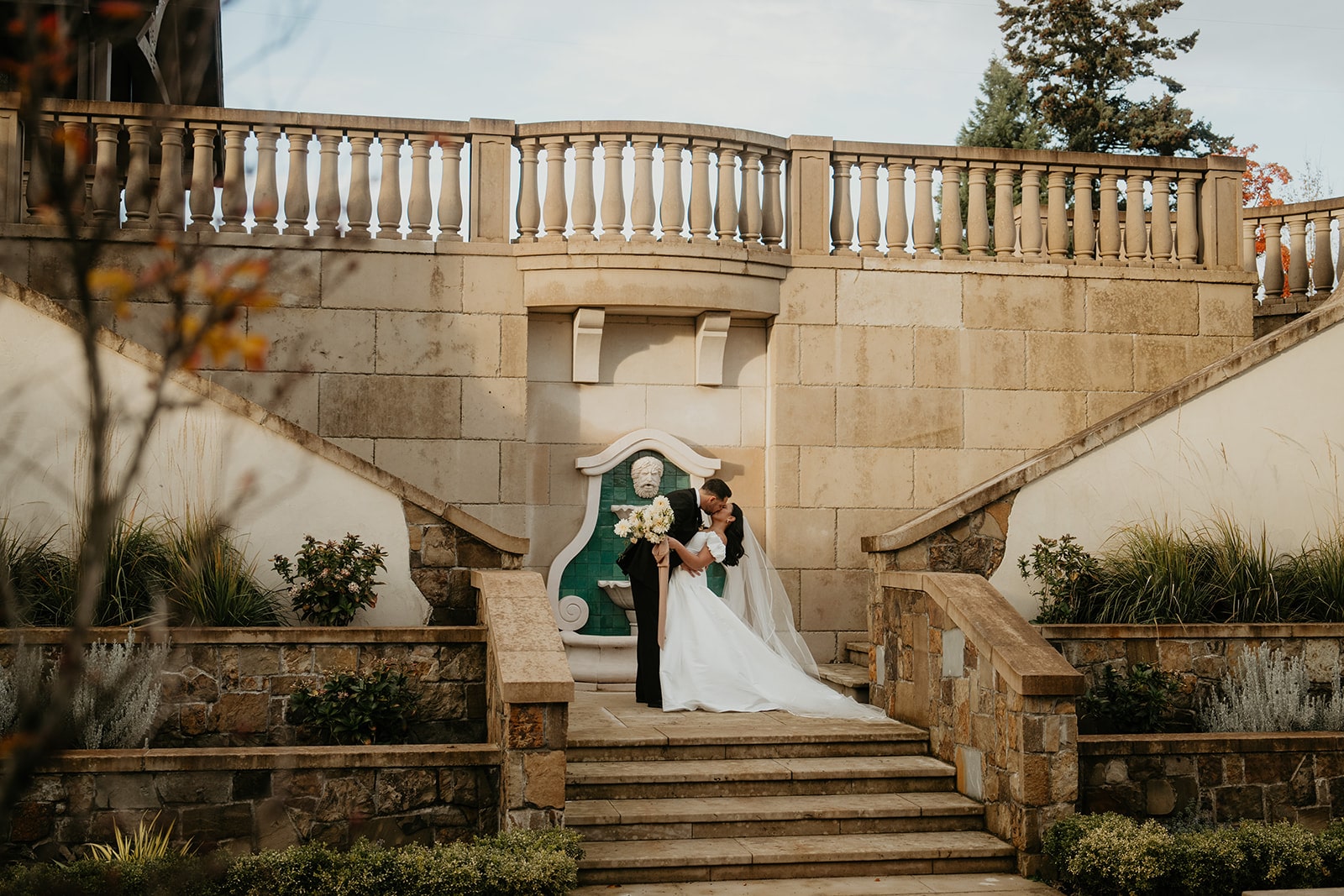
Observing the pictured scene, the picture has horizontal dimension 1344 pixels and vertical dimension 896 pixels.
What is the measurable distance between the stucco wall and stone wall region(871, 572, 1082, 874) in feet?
3.70

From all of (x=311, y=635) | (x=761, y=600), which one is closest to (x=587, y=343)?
(x=761, y=600)

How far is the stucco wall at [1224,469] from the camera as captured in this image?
9.07m

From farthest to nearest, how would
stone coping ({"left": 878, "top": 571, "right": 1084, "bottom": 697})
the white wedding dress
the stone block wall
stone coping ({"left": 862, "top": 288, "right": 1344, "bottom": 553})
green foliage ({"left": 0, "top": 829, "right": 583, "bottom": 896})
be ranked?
stone coping ({"left": 862, "top": 288, "right": 1344, "bottom": 553}) < the white wedding dress < stone coping ({"left": 878, "top": 571, "right": 1084, "bottom": 697}) < the stone block wall < green foliage ({"left": 0, "top": 829, "right": 583, "bottom": 896})

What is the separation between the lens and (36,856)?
6.38m

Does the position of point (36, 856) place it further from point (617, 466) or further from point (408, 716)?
point (617, 466)

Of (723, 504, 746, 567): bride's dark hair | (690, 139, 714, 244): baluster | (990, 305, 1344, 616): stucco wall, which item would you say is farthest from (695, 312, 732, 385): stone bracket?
(990, 305, 1344, 616): stucco wall

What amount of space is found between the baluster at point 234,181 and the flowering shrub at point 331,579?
10.5 feet

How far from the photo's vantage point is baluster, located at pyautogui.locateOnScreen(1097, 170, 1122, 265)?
36.3 feet

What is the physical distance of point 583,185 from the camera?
1019cm

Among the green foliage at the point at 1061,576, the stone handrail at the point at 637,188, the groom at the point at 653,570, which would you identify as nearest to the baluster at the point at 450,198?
the stone handrail at the point at 637,188

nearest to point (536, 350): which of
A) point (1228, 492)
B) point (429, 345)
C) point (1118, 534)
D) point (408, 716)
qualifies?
point (429, 345)

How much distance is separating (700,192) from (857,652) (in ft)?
12.7

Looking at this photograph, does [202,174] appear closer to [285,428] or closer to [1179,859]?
[285,428]

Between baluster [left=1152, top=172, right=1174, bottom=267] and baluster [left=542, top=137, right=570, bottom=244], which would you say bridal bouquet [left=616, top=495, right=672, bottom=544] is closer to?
baluster [left=542, top=137, right=570, bottom=244]
